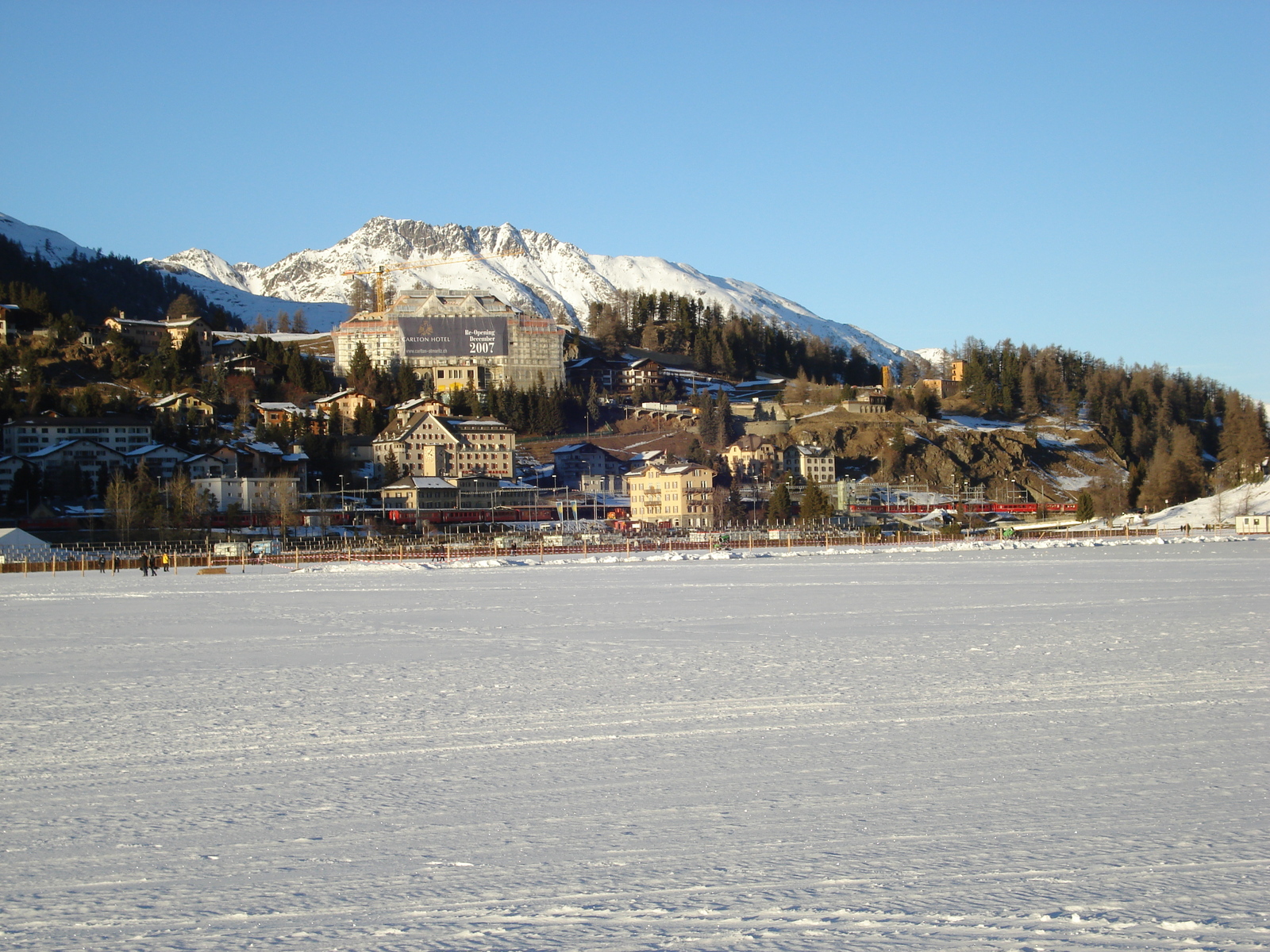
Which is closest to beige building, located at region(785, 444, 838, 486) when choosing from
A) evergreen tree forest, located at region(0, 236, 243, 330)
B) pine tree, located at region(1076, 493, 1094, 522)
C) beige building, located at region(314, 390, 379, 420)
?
pine tree, located at region(1076, 493, 1094, 522)

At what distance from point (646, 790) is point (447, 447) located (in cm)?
10132

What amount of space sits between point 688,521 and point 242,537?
3700 cm

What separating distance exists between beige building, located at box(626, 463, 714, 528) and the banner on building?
39.9 meters

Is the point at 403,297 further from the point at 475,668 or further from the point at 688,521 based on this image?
the point at 475,668

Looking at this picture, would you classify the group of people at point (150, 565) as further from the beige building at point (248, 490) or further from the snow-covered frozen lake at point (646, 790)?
the snow-covered frozen lake at point (646, 790)

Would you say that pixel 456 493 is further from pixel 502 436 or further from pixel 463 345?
pixel 463 345

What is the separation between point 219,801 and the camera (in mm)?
8602

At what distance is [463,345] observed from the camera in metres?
138

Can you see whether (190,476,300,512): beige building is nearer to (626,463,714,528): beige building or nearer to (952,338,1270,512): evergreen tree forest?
(626,463,714,528): beige building

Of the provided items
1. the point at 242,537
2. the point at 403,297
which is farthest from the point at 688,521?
the point at 403,297

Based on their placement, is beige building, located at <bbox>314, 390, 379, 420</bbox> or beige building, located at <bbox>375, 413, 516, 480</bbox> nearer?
beige building, located at <bbox>375, 413, 516, 480</bbox>

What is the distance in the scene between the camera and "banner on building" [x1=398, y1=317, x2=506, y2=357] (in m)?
137

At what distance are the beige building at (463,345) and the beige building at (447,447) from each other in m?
24.4

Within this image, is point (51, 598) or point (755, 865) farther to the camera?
point (51, 598)
